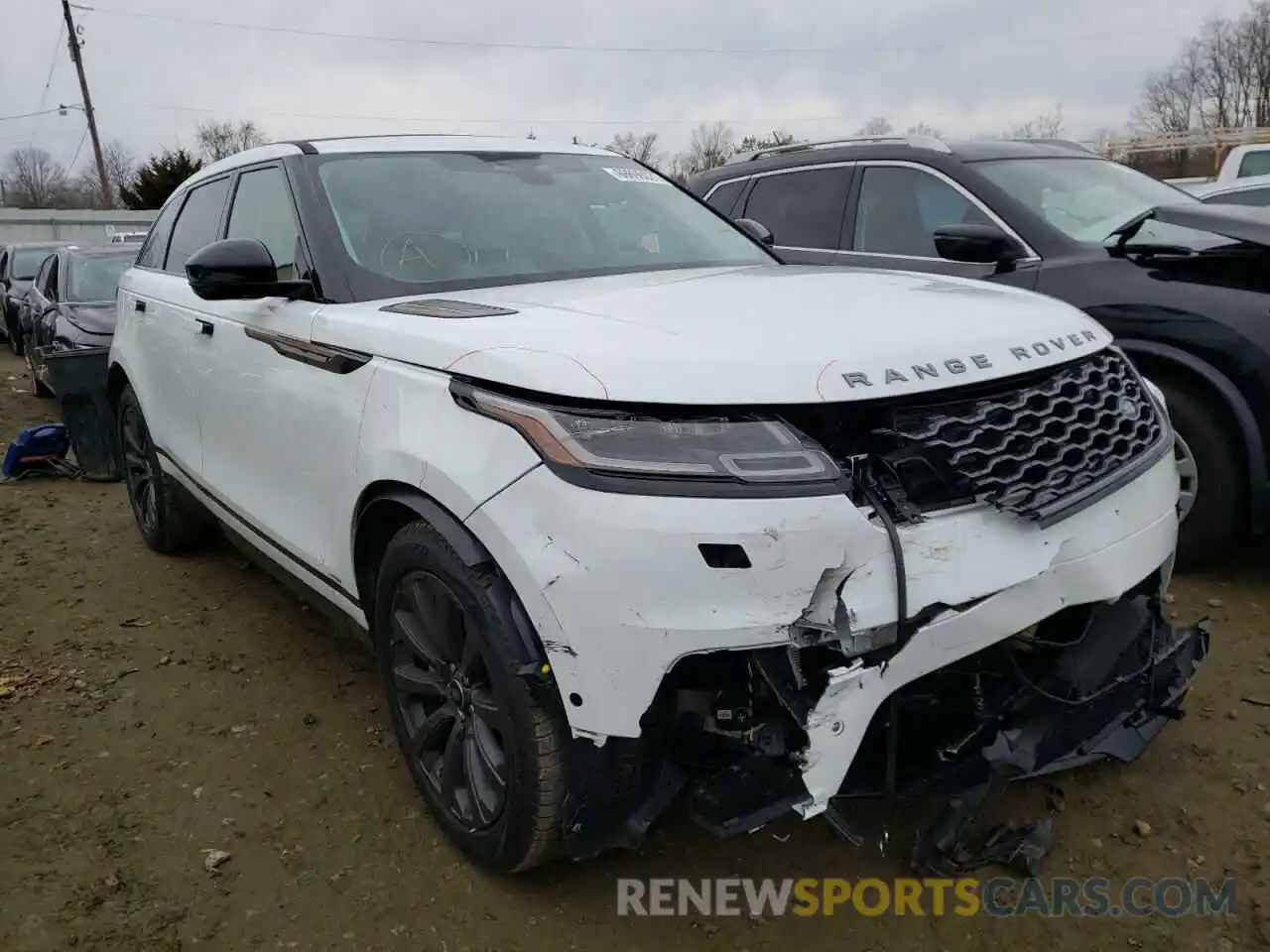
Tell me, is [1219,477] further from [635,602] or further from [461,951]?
[461,951]

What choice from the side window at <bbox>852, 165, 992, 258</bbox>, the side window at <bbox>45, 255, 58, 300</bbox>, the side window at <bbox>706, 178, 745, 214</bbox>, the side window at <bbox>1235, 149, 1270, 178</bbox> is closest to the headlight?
the side window at <bbox>852, 165, 992, 258</bbox>

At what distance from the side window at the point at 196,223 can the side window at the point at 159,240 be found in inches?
3.7

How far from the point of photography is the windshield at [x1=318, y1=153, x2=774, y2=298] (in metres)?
3.06

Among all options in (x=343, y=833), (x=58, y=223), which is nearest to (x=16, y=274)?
(x=343, y=833)

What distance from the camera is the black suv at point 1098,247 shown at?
3760mm

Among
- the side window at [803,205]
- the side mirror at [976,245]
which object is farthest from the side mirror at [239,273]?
the side window at [803,205]

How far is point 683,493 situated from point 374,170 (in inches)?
79.1

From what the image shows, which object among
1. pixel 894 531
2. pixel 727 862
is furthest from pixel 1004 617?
pixel 727 862

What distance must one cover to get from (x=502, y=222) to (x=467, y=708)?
163 cm

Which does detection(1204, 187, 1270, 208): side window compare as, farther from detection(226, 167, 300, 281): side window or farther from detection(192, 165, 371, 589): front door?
detection(192, 165, 371, 589): front door

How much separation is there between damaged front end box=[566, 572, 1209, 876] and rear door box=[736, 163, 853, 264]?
3319 mm

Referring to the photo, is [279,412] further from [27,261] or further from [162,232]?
[27,261]

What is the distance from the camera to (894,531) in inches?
75.5

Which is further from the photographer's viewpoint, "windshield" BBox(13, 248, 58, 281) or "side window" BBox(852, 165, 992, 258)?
"windshield" BBox(13, 248, 58, 281)
